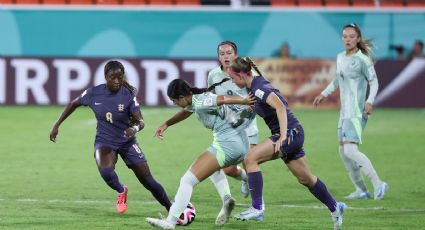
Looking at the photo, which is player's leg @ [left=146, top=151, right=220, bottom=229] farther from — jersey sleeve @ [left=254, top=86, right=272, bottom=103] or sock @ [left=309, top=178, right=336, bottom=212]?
sock @ [left=309, top=178, right=336, bottom=212]

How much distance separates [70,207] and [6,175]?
3065 millimetres

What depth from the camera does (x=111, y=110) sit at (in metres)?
11.0

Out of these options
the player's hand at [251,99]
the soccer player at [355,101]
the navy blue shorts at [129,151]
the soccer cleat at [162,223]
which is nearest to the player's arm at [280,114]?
the player's hand at [251,99]

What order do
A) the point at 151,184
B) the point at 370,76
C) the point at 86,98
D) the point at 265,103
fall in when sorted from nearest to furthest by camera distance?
the point at 265,103 < the point at 151,184 < the point at 86,98 < the point at 370,76

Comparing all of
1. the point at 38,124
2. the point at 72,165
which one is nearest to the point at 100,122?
the point at 72,165

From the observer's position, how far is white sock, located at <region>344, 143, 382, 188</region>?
1289 centimetres

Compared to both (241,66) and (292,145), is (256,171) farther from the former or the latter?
(241,66)

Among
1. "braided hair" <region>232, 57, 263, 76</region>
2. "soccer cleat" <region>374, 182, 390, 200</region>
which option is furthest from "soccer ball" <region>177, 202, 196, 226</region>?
"soccer cleat" <region>374, 182, 390, 200</region>

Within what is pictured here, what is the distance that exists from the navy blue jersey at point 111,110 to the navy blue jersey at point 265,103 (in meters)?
1.53

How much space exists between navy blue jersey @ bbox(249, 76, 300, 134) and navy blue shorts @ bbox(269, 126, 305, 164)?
9 centimetres

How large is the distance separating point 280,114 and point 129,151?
199 cm

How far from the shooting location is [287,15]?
27969mm

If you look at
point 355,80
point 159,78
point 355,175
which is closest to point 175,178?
point 355,175

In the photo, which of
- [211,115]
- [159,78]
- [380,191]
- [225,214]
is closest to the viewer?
[225,214]
